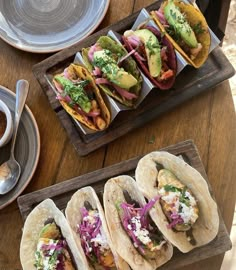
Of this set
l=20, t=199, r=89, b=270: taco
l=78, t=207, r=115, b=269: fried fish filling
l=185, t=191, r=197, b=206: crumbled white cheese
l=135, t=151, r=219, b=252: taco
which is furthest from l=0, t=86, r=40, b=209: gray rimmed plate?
l=185, t=191, r=197, b=206: crumbled white cheese

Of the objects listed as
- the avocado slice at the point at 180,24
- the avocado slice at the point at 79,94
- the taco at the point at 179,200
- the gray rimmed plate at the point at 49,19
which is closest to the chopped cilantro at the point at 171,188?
the taco at the point at 179,200

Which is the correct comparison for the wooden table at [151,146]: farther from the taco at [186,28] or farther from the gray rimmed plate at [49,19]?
the gray rimmed plate at [49,19]

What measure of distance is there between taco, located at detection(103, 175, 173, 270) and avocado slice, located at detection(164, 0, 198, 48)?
0.44 m

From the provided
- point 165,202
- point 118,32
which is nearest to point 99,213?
point 165,202

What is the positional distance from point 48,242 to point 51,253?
1.4 inches

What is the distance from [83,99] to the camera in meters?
1.66

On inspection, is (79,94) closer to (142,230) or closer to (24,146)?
(24,146)

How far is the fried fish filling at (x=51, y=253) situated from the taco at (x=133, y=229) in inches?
6.0

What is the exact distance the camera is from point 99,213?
5.17ft

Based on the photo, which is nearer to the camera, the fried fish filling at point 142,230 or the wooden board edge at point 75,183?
the fried fish filling at point 142,230

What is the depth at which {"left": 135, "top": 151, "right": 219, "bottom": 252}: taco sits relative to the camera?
1.56 metres

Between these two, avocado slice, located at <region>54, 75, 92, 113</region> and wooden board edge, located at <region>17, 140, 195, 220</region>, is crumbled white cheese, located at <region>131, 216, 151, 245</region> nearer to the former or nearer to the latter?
wooden board edge, located at <region>17, 140, 195, 220</region>

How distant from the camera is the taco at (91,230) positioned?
1565 mm

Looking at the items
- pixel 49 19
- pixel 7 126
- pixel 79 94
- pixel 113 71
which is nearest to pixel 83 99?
pixel 79 94
